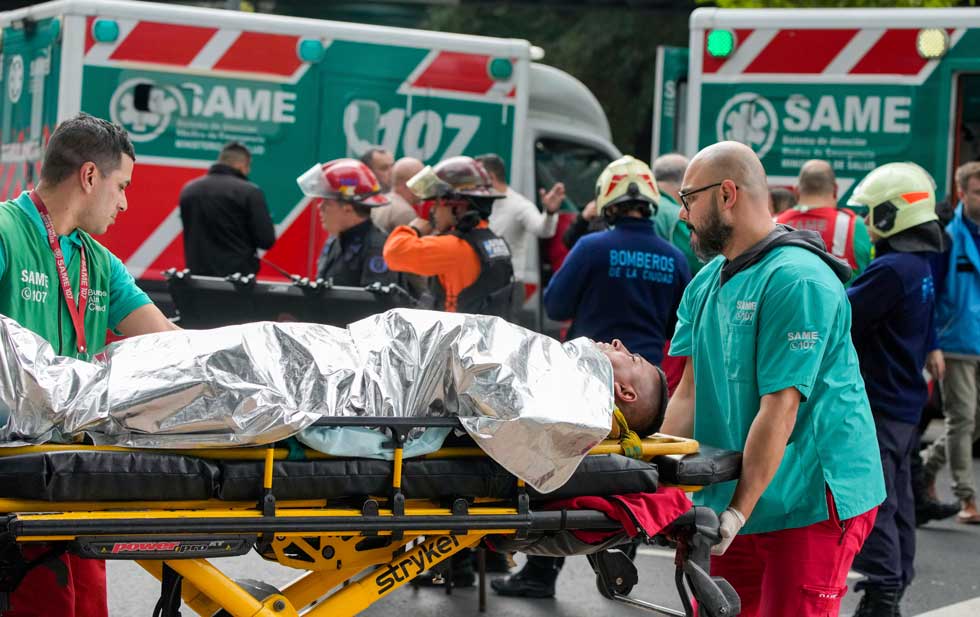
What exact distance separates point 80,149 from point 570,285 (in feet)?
9.34

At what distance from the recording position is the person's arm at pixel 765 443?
3709mm

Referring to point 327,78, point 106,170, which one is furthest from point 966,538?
point 106,170

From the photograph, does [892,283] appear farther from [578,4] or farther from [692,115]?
[578,4]

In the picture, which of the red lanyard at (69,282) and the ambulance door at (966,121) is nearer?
the red lanyard at (69,282)

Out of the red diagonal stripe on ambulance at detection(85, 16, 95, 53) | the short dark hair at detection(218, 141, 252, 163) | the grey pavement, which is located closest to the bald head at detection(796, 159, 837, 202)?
the grey pavement

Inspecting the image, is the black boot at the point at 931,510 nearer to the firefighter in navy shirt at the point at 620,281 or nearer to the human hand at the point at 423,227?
the firefighter in navy shirt at the point at 620,281

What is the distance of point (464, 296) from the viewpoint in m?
6.70

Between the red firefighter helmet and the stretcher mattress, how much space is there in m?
3.71

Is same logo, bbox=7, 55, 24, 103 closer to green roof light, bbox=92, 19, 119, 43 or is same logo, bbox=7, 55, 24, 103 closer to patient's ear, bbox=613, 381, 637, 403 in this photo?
green roof light, bbox=92, 19, 119, 43

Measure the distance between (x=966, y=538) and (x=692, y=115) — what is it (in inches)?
125

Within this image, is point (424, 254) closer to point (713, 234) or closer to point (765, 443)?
point (713, 234)

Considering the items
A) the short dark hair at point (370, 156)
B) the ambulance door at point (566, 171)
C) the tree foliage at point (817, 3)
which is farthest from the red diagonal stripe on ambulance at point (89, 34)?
the tree foliage at point (817, 3)

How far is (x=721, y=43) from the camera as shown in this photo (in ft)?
29.8

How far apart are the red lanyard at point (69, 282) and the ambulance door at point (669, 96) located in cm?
647
